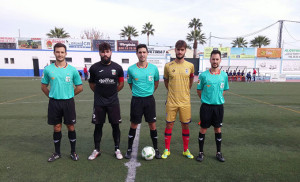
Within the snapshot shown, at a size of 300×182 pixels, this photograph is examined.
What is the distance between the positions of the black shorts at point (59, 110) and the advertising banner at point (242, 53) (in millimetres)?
33379

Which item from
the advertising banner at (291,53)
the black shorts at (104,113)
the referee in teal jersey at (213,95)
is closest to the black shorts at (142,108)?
the black shorts at (104,113)

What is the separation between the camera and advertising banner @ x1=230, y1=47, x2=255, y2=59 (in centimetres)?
3209

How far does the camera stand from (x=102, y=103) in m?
3.53

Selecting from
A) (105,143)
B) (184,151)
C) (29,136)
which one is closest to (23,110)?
(29,136)

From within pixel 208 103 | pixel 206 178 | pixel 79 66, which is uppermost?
pixel 79 66

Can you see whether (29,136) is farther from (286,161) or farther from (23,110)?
(286,161)

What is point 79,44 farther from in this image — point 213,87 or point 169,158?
point 213,87

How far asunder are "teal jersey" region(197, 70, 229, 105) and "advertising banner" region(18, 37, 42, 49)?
33.2 m

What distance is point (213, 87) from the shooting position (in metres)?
3.54

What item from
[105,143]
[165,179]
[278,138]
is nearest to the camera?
[165,179]

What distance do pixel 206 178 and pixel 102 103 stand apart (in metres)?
2.23

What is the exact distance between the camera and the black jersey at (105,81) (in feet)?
A: 11.4

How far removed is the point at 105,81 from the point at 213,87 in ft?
6.72

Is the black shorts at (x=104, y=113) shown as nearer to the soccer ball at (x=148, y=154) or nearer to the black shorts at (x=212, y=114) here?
the soccer ball at (x=148, y=154)
